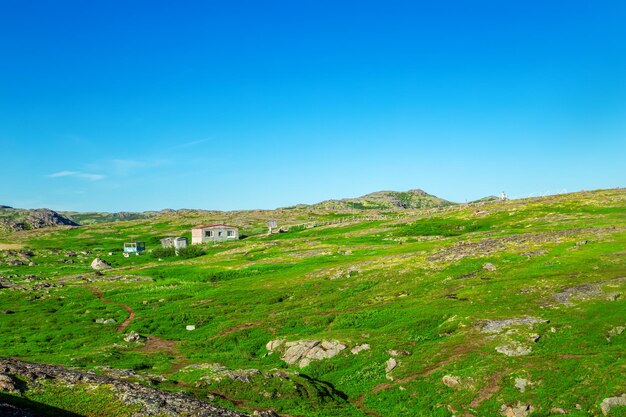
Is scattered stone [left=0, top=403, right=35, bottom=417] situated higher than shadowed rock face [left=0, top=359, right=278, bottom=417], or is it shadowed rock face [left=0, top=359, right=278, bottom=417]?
scattered stone [left=0, top=403, right=35, bottom=417]

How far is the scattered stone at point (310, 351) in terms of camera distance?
4878 cm

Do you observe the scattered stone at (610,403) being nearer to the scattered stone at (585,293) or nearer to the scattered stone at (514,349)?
the scattered stone at (514,349)

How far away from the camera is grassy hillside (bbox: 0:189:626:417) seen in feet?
120

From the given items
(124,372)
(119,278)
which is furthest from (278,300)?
(119,278)

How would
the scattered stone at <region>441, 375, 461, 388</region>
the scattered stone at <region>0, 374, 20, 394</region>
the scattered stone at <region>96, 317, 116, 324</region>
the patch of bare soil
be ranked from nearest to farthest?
Answer: the scattered stone at <region>0, 374, 20, 394</region> → the patch of bare soil → the scattered stone at <region>441, 375, 461, 388</region> → the scattered stone at <region>96, 317, 116, 324</region>

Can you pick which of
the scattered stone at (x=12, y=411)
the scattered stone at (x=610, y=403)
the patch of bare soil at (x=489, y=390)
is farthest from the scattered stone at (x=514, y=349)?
the scattered stone at (x=12, y=411)

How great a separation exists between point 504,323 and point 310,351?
69.3ft

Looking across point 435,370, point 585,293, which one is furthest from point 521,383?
point 585,293

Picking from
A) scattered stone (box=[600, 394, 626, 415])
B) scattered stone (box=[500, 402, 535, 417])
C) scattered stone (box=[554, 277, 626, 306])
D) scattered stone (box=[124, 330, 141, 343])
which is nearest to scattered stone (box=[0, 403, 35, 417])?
scattered stone (box=[500, 402, 535, 417])

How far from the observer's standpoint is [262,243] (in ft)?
540

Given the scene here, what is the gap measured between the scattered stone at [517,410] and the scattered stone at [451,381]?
4603 mm

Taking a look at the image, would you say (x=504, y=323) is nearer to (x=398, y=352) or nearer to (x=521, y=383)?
(x=398, y=352)

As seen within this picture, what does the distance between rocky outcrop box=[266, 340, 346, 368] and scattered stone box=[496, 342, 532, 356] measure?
1647 cm

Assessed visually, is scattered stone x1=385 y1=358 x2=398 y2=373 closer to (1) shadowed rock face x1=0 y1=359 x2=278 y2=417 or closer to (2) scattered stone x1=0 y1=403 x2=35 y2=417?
(1) shadowed rock face x1=0 y1=359 x2=278 y2=417
